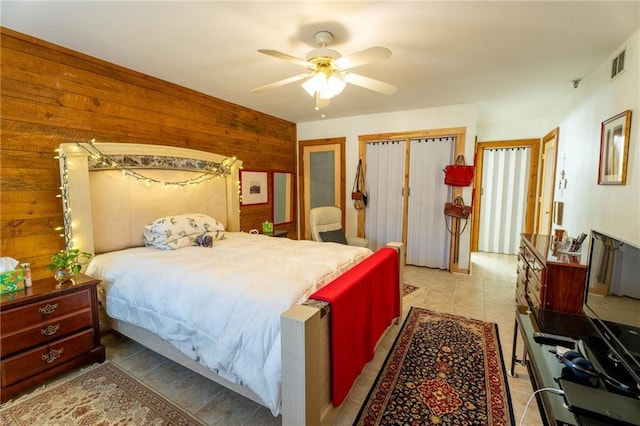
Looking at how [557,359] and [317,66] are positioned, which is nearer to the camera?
[557,359]

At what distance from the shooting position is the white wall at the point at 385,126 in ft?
13.5

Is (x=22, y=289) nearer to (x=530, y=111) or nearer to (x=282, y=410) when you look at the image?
(x=282, y=410)

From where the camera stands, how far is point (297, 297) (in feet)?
5.19

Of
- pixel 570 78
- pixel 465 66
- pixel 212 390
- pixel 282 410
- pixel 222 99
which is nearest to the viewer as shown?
pixel 282 410

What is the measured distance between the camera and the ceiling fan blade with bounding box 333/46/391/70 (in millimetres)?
1796

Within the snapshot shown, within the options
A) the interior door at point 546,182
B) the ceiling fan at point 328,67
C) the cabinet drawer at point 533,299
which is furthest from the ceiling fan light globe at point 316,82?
the interior door at point 546,182

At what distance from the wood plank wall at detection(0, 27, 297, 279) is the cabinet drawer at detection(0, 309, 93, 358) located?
2.23 ft

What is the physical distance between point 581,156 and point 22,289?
15.7ft

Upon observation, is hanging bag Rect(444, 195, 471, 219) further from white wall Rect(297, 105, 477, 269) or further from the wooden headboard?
the wooden headboard

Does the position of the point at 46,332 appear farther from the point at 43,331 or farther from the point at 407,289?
the point at 407,289

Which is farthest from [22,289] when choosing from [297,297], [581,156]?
[581,156]

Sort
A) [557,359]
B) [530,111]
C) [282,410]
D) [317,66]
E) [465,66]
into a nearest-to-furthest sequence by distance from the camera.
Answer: [282,410], [557,359], [317,66], [465,66], [530,111]

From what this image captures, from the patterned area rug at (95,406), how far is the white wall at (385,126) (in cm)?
372

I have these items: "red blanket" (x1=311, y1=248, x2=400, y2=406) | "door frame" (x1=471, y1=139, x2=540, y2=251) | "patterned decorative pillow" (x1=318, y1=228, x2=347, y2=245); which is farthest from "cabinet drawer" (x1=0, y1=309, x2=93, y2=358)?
"door frame" (x1=471, y1=139, x2=540, y2=251)
